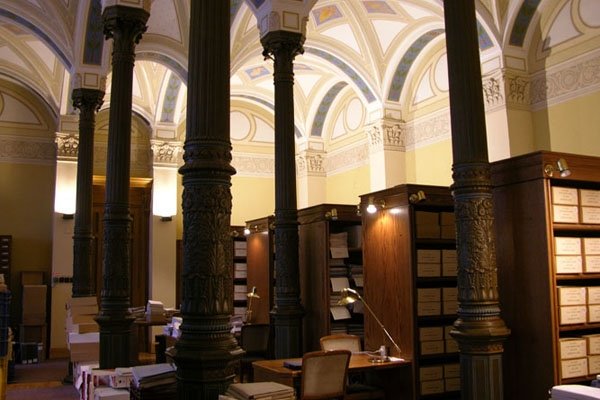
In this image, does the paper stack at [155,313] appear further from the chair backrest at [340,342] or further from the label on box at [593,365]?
the label on box at [593,365]

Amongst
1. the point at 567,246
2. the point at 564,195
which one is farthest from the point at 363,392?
the point at 564,195

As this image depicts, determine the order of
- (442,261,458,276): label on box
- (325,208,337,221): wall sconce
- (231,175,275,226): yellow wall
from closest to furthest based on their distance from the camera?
1. (442,261,458,276): label on box
2. (325,208,337,221): wall sconce
3. (231,175,275,226): yellow wall

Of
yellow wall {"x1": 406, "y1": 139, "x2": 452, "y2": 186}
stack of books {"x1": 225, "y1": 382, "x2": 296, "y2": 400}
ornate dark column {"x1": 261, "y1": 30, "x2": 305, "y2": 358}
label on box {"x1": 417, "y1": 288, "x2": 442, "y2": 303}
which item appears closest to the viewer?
stack of books {"x1": 225, "y1": 382, "x2": 296, "y2": 400}

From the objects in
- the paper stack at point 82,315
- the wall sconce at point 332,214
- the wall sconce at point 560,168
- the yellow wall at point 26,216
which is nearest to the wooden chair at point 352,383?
the wall sconce at point 332,214

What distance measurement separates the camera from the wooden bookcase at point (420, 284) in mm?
6461

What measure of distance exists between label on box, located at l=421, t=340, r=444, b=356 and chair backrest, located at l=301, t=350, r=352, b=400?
4.53 ft

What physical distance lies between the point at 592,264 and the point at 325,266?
347 centimetres

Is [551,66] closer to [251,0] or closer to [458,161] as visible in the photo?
[251,0]

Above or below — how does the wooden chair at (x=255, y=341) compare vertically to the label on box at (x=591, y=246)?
below

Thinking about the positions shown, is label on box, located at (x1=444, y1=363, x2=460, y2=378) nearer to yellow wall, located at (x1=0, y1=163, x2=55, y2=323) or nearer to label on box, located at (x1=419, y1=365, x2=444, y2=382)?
label on box, located at (x1=419, y1=365, x2=444, y2=382)

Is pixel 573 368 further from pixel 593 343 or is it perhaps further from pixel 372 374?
pixel 372 374

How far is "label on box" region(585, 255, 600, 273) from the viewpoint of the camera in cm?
535

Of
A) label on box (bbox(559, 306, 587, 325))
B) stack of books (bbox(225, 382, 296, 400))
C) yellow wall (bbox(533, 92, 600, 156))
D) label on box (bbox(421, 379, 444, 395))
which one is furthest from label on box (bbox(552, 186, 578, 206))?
yellow wall (bbox(533, 92, 600, 156))

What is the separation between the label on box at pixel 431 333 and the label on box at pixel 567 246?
1.84 meters
